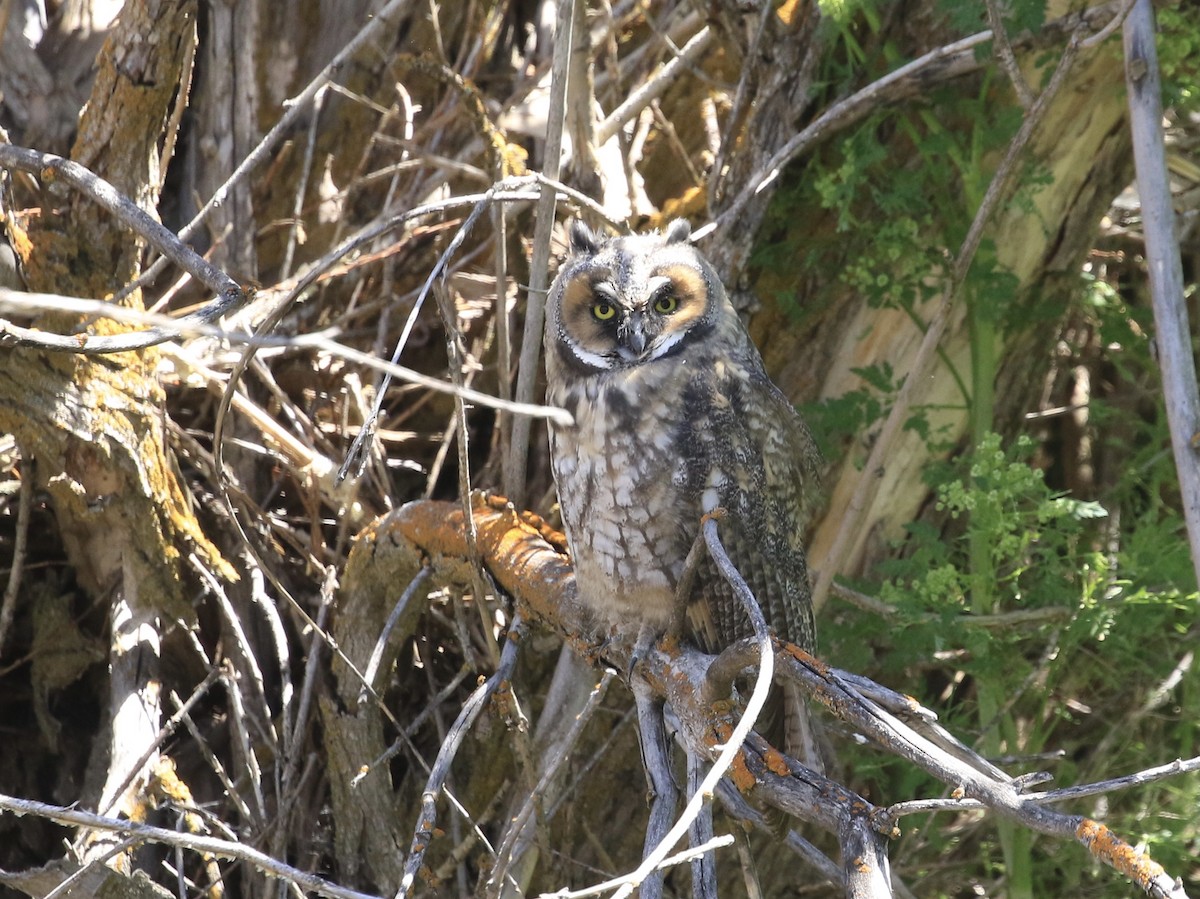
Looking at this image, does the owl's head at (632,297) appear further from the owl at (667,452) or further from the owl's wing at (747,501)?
the owl's wing at (747,501)

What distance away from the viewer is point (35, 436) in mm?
2230

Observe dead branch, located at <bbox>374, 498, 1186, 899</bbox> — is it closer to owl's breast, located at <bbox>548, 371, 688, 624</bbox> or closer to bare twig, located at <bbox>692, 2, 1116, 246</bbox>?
owl's breast, located at <bbox>548, 371, 688, 624</bbox>

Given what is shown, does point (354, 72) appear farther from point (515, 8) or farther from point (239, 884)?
point (239, 884)

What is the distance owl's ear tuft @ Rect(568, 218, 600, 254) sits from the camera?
2.26 meters

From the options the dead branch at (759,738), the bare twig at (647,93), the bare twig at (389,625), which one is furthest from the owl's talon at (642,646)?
the bare twig at (647,93)

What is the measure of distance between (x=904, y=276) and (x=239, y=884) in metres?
1.99

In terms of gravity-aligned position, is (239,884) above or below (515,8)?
below

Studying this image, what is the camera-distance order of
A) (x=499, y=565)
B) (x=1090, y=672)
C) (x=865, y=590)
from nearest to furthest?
(x=499, y=565), (x=865, y=590), (x=1090, y=672)

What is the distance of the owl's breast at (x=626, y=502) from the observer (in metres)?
2.14

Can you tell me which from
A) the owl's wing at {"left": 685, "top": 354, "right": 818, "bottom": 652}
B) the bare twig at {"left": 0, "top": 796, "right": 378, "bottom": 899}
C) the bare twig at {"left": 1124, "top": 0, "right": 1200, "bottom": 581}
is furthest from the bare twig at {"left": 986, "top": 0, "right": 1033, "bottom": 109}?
the bare twig at {"left": 0, "top": 796, "right": 378, "bottom": 899}

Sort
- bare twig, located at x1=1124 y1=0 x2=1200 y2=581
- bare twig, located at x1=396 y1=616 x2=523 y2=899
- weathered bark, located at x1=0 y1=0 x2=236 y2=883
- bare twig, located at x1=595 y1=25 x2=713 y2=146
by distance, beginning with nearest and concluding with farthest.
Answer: bare twig, located at x1=396 y1=616 x2=523 y2=899, bare twig, located at x1=1124 y1=0 x2=1200 y2=581, weathered bark, located at x1=0 y1=0 x2=236 y2=883, bare twig, located at x1=595 y1=25 x2=713 y2=146

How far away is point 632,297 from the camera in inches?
83.8

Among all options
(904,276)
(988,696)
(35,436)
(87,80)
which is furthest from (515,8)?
(988,696)

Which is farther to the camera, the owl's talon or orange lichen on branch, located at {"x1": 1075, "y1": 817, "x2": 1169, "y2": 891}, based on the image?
the owl's talon
